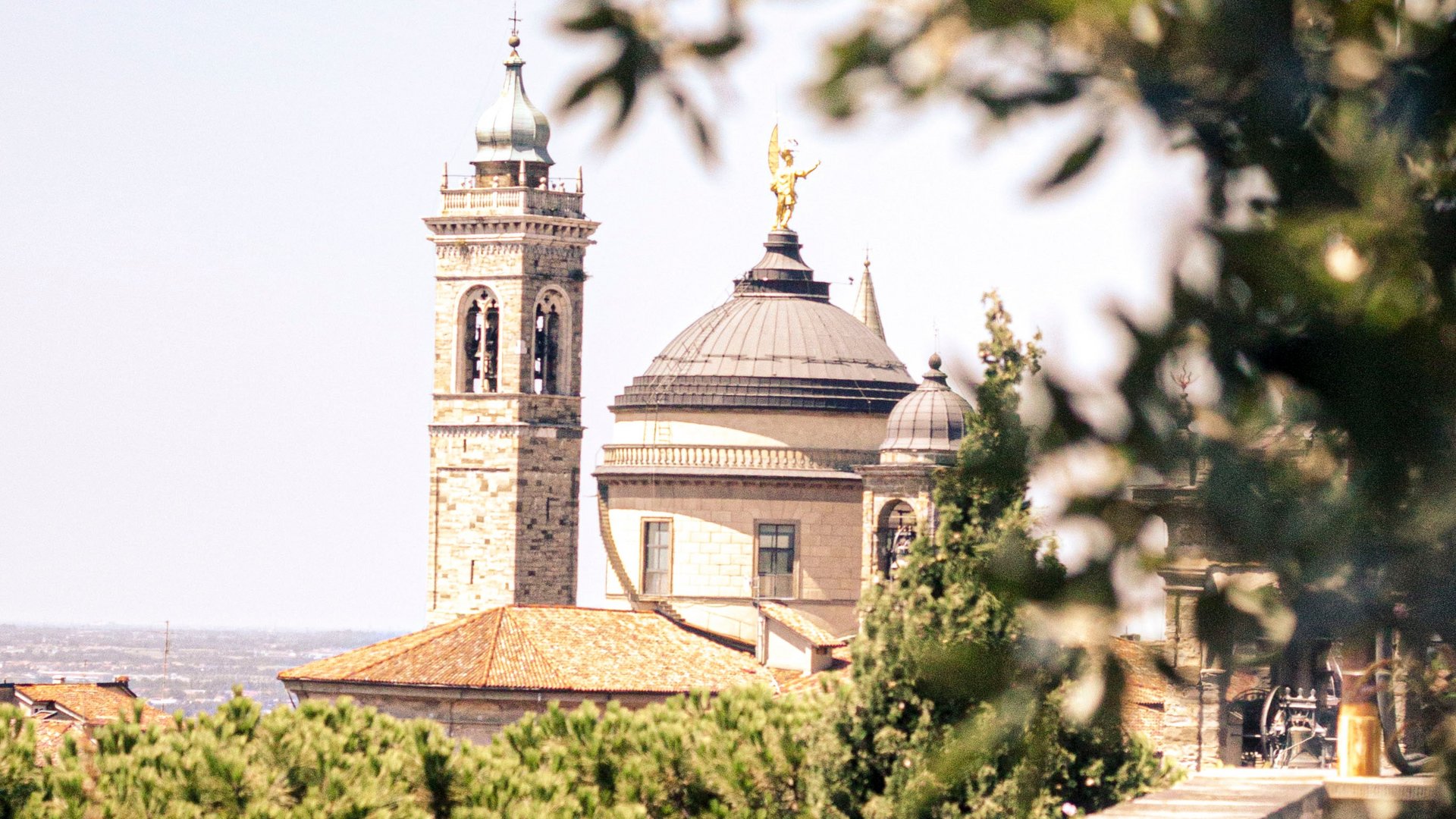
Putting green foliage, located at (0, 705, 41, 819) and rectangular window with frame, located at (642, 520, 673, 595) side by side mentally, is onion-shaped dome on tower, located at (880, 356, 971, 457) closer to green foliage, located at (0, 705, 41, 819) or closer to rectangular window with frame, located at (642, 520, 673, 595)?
rectangular window with frame, located at (642, 520, 673, 595)

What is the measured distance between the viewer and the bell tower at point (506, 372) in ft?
237

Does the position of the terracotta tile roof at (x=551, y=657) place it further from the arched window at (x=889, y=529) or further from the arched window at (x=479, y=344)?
the arched window at (x=479, y=344)

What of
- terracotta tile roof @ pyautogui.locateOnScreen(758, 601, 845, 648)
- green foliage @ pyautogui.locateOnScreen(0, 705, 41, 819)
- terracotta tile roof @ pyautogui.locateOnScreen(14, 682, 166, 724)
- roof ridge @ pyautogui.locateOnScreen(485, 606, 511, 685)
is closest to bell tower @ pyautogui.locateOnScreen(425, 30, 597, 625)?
terracotta tile roof @ pyautogui.locateOnScreen(14, 682, 166, 724)

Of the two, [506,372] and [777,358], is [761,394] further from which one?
[506,372]

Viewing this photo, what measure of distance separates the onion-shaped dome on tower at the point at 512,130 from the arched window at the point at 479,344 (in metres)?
Result: 4.12

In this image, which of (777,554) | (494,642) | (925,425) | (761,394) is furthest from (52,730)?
(925,425)

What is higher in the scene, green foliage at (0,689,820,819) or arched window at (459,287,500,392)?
arched window at (459,287,500,392)

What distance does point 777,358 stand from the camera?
6109cm

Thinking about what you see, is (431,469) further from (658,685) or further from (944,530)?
(944,530)

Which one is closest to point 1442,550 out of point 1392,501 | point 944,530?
point 1392,501

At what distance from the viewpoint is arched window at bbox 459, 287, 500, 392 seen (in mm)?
73250

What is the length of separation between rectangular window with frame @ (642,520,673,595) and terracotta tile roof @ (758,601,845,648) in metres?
3.85

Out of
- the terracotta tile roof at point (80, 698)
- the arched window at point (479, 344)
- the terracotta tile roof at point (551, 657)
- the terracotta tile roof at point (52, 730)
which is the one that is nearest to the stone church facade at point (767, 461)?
the terracotta tile roof at point (551, 657)

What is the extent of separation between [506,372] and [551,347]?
5.83ft
